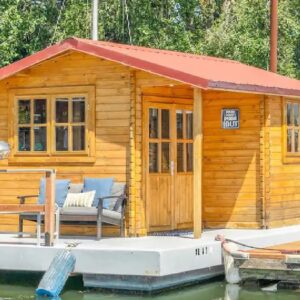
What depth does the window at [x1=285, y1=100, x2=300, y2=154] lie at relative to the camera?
16.2 metres

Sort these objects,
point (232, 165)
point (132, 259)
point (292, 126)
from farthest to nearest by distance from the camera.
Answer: point (292, 126), point (232, 165), point (132, 259)

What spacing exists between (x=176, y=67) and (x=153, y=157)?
1.50m

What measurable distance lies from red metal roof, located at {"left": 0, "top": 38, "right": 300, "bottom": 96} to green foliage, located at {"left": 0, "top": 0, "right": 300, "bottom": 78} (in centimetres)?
927

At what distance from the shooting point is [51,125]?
14.9 meters

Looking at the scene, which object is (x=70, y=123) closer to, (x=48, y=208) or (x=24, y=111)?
(x=24, y=111)

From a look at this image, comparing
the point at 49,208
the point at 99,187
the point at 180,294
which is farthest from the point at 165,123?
the point at 180,294

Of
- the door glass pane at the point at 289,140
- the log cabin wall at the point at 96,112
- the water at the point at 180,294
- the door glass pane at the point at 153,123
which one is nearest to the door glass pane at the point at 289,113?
the door glass pane at the point at 289,140

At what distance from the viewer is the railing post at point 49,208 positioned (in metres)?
13.1

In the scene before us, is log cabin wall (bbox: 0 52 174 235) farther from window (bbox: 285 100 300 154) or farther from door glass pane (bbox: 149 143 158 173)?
window (bbox: 285 100 300 154)

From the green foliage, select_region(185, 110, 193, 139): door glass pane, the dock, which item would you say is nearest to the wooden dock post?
the dock

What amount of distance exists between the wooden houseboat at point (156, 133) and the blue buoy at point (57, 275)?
1.87 metres

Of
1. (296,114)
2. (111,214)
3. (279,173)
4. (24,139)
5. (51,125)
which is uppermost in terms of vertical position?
(296,114)

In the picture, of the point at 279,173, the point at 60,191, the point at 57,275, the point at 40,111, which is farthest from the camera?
the point at 279,173

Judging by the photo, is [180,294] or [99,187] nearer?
[180,294]
